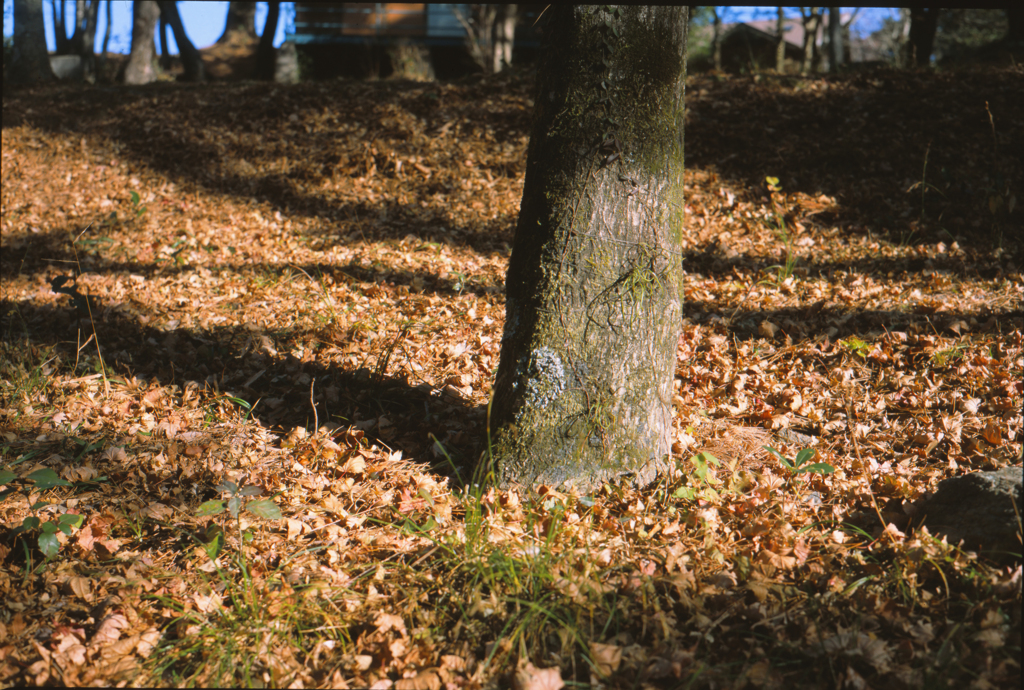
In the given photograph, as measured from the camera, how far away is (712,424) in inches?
143

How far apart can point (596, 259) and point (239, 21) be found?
2488 centimetres

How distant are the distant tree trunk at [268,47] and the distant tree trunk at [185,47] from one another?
1.34 m

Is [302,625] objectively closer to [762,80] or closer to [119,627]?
[119,627]

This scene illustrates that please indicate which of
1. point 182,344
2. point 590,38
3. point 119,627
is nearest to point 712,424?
point 590,38

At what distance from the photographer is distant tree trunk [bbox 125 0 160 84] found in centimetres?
1364

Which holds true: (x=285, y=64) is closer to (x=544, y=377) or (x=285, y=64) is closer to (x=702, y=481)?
(x=544, y=377)

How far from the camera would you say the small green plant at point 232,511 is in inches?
102


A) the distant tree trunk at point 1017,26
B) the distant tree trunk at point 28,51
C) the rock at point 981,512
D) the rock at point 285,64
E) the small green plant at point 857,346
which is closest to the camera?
the rock at point 981,512

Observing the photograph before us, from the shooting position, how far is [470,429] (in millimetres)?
3607

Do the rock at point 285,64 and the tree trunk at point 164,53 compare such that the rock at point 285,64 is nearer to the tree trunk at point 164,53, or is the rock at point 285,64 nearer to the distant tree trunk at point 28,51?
the distant tree trunk at point 28,51

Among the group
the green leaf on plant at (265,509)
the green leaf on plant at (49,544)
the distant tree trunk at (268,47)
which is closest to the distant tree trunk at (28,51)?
the distant tree trunk at (268,47)

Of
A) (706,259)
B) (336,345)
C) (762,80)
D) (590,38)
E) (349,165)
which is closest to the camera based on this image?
(590,38)

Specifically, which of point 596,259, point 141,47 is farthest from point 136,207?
point 141,47

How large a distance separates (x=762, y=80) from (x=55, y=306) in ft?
32.3
